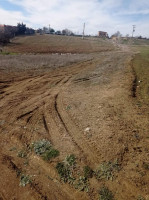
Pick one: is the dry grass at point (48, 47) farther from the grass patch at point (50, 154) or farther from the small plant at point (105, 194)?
the small plant at point (105, 194)

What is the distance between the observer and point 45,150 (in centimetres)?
540

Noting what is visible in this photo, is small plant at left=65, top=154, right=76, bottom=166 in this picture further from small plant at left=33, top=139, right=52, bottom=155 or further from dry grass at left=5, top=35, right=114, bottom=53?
dry grass at left=5, top=35, right=114, bottom=53

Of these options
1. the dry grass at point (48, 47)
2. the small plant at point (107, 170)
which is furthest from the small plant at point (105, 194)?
the dry grass at point (48, 47)

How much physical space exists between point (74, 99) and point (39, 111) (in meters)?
1.98

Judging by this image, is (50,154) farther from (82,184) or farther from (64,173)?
(82,184)

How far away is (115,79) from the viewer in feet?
41.2

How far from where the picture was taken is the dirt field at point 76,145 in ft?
14.1

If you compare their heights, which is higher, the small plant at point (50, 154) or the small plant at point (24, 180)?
the small plant at point (50, 154)

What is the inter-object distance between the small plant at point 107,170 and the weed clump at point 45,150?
1.30 m

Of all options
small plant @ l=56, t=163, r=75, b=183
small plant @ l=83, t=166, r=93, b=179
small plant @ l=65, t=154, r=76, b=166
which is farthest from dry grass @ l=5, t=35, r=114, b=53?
small plant @ l=83, t=166, r=93, b=179

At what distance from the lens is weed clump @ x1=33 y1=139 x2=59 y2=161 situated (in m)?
5.22

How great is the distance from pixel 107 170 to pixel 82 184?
2.53 ft

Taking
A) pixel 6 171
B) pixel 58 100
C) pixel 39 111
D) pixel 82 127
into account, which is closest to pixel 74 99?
pixel 58 100

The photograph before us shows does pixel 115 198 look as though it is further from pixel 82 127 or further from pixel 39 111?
pixel 39 111
